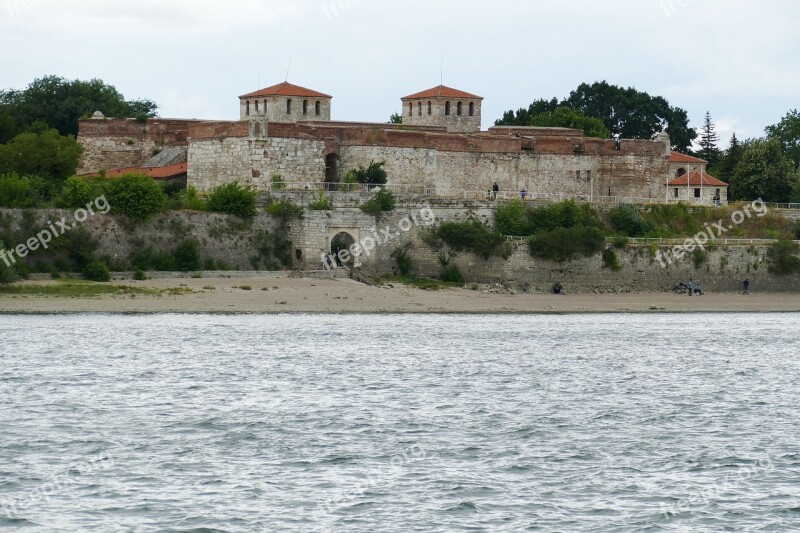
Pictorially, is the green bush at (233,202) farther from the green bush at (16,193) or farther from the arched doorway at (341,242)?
the green bush at (16,193)

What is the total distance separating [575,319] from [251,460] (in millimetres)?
27313

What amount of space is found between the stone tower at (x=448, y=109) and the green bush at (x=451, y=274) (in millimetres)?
12962

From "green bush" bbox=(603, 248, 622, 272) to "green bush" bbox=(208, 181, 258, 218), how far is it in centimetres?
1287

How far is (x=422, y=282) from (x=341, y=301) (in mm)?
6465

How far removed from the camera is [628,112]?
93.8 metres

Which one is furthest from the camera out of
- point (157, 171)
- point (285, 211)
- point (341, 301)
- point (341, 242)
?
point (157, 171)

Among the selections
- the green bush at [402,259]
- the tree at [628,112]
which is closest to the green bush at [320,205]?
the green bush at [402,259]

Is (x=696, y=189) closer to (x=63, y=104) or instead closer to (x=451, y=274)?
Answer: (x=451, y=274)

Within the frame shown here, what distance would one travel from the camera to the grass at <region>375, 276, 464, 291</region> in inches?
2002

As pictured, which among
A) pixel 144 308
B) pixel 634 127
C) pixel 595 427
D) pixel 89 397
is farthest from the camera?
pixel 634 127

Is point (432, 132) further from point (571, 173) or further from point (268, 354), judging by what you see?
→ point (268, 354)

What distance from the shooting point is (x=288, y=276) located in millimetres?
49531

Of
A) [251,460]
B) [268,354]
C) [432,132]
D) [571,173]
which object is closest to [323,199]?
[432,132]

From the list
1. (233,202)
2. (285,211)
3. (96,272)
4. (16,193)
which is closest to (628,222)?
(285,211)
